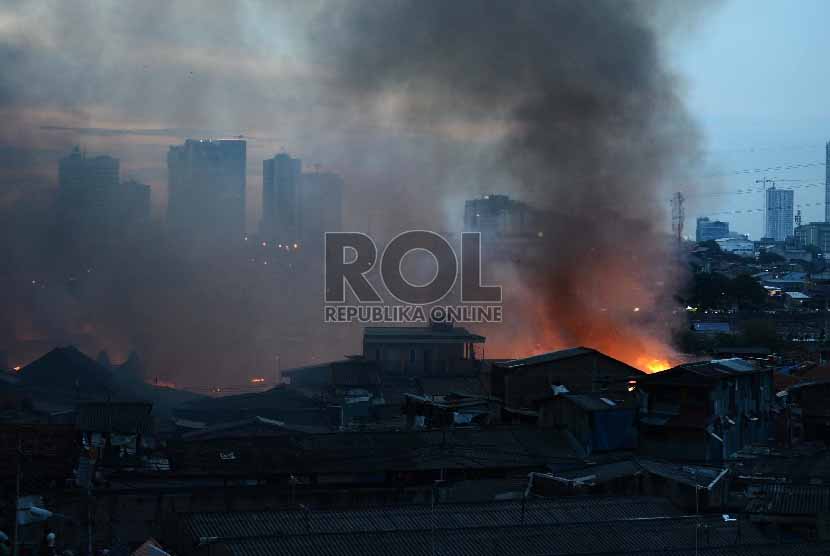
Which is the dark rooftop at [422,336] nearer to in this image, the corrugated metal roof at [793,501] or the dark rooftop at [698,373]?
the dark rooftop at [698,373]

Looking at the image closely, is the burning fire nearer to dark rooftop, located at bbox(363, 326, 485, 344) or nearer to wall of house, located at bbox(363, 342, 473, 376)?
dark rooftop, located at bbox(363, 326, 485, 344)

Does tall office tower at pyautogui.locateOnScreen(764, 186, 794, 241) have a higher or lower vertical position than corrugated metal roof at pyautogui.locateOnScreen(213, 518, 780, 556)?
higher

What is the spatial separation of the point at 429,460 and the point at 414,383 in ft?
27.7

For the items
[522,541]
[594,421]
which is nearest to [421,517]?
[522,541]

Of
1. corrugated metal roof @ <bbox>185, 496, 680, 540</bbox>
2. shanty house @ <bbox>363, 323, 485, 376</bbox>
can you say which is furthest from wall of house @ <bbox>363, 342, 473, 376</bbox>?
corrugated metal roof @ <bbox>185, 496, 680, 540</bbox>

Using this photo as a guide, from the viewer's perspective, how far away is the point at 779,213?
397ft

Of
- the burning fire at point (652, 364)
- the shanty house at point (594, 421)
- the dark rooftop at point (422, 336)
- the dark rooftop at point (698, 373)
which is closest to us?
the shanty house at point (594, 421)

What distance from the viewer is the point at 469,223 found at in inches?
1559

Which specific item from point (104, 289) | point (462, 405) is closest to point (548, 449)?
point (462, 405)

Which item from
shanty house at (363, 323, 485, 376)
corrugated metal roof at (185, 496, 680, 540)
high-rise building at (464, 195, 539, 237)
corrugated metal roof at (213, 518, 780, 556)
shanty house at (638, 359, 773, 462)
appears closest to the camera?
corrugated metal roof at (213, 518, 780, 556)

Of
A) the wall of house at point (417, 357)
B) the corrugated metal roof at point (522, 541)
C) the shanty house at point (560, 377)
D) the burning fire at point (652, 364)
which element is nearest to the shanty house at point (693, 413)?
the shanty house at point (560, 377)

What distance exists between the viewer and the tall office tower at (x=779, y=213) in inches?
4749

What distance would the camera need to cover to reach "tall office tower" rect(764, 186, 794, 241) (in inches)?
4749

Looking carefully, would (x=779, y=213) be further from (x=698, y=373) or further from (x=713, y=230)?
(x=698, y=373)
